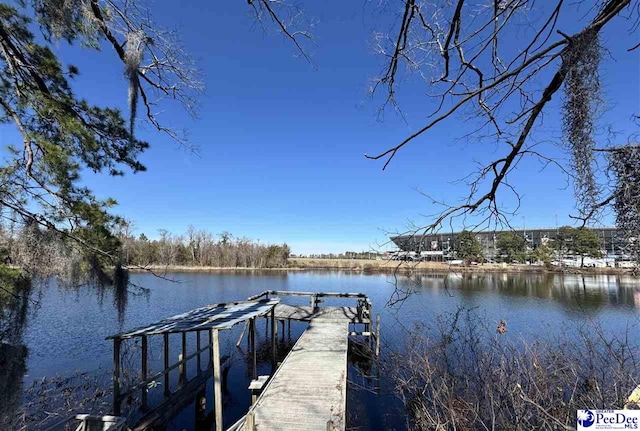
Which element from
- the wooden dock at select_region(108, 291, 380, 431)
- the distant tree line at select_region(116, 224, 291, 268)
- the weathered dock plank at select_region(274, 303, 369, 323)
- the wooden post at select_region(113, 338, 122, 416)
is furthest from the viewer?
the distant tree line at select_region(116, 224, 291, 268)

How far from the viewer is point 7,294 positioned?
12.5 ft

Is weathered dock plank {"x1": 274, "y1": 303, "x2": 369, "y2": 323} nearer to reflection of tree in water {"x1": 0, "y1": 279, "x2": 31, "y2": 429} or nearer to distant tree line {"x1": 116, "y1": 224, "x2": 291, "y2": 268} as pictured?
reflection of tree in water {"x1": 0, "y1": 279, "x2": 31, "y2": 429}

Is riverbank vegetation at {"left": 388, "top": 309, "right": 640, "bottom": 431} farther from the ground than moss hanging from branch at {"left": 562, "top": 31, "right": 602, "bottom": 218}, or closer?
closer

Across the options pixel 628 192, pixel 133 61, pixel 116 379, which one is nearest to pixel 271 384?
pixel 116 379

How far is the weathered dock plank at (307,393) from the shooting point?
19.7 feet

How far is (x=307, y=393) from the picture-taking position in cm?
711

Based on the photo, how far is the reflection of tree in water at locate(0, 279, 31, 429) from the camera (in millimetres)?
3912

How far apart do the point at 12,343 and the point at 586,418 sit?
554 cm

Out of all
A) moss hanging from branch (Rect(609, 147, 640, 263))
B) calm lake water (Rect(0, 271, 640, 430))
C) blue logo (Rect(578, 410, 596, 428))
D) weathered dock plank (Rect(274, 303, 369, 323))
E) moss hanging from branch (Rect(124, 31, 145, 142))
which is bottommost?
calm lake water (Rect(0, 271, 640, 430))

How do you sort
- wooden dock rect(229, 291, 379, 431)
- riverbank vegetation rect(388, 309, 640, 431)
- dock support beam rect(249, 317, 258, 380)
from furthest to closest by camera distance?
1. dock support beam rect(249, 317, 258, 380)
2. wooden dock rect(229, 291, 379, 431)
3. riverbank vegetation rect(388, 309, 640, 431)

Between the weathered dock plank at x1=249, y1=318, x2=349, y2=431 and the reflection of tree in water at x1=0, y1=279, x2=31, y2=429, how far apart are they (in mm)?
2893

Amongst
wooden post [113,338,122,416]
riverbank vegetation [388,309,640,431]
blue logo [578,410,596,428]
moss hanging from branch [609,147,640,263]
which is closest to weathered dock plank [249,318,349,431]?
riverbank vegetation [388,309,640,431]

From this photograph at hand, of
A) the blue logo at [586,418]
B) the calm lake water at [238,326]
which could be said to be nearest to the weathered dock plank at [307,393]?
the calm lake water at [238,326]

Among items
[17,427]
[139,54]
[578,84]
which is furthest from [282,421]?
[578,84]
